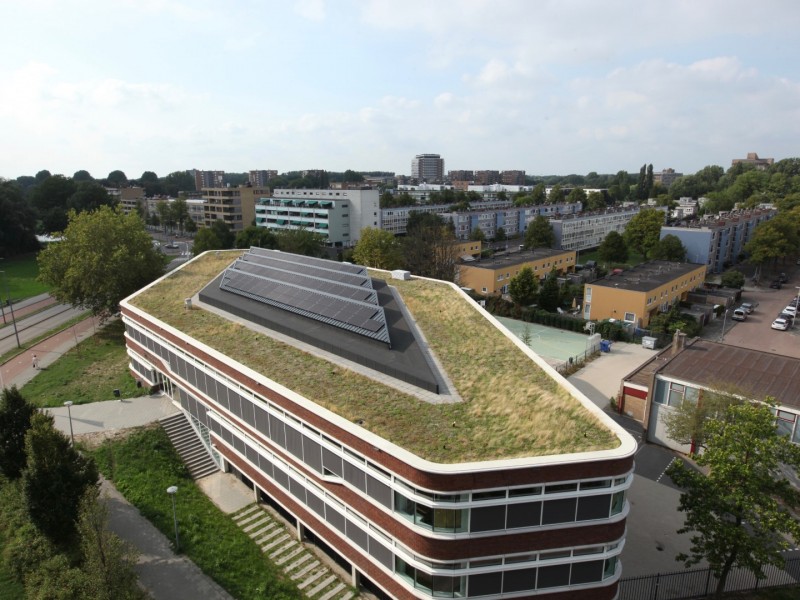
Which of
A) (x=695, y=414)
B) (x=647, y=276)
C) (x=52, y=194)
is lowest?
(x=695, y=414)

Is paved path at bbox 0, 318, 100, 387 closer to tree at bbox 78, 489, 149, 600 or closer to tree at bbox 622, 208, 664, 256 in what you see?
tree at bbox 78, 489, 149, 600

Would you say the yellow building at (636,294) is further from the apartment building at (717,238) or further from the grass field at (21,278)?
the grass field at (21,278)

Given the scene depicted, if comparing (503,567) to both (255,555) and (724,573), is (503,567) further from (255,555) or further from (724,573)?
(255,555)

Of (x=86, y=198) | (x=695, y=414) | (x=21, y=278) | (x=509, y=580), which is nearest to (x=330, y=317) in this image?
(x=509, y=580)

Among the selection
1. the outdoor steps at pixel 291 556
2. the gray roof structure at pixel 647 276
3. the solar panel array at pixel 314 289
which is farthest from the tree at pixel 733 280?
the outdoor steps at pixel 291 556

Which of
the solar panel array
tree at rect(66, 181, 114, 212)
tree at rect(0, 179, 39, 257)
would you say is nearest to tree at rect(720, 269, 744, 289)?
the solar panel array

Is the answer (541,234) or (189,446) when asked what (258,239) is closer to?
(541,234)

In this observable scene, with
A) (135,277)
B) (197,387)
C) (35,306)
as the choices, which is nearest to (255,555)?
(197,387)
